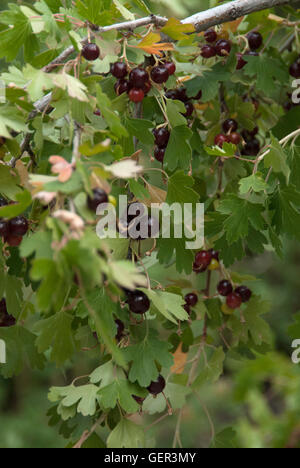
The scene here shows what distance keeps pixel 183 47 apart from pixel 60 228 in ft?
1.73

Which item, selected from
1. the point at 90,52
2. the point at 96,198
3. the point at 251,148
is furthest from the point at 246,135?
the point at 96,198

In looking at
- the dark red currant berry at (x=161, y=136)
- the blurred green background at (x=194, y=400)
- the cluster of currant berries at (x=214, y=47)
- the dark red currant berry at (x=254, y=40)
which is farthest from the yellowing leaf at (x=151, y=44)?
the blurred green background at (x=194, y=400)

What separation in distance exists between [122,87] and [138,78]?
4 centimetres

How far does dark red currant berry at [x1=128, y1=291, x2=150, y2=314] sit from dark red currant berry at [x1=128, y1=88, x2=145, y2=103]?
1.00 ft

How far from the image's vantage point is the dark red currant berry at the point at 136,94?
88 centimetres

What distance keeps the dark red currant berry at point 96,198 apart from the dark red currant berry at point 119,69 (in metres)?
0.34

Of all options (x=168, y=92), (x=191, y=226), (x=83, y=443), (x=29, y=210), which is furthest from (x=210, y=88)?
(x=83, y=443)

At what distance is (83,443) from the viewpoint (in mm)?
951

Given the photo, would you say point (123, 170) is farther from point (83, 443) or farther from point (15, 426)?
point (15, 426)

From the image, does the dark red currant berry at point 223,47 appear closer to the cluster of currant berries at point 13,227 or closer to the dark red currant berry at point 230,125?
the dark red currant berry at point 230,125

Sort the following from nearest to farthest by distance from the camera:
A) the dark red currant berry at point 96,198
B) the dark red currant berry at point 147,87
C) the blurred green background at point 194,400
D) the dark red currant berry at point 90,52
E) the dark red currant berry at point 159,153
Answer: the dark red currant berry at point 96,198 → the dark red currant berry at point 90,52 → the dark red currant berry at point 147,87 → the dark red currant berry at point 159,153 → the blurred green background at point 194,400

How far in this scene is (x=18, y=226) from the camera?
2.68ft

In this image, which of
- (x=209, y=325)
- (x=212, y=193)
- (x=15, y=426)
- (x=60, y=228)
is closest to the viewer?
(x=60, y=228)

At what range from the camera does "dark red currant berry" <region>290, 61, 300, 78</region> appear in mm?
1169
